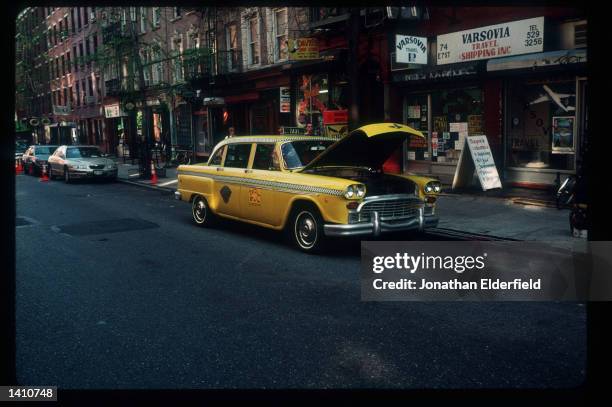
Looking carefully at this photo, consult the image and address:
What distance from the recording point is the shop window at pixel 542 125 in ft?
45.6

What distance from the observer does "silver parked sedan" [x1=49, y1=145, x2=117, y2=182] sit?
23328 mm

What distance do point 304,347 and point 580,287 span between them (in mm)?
3894

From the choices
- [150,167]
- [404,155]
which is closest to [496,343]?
[404,155]

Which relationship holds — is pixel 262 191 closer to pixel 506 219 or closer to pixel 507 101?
pixel 506 219

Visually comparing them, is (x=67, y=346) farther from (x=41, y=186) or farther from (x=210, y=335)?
(x=41, y=186)

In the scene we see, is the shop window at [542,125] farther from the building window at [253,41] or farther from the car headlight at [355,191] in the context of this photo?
the building window at [253,41]

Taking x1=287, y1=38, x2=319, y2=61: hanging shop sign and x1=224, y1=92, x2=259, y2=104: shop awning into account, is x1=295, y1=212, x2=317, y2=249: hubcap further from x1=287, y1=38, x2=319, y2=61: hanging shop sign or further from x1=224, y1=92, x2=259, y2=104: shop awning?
x1=224, y1=92, x2=259, y2=104: shop awning

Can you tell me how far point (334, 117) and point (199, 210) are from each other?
269 inches

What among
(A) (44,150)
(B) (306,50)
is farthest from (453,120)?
(A) (44,150)

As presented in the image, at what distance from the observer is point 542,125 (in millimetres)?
14680

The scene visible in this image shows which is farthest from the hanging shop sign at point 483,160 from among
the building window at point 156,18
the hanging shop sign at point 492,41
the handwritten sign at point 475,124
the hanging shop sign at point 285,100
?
the building window at point 156,18

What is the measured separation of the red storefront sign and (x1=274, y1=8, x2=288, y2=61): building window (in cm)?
789

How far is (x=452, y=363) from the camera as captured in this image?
4.57 meters

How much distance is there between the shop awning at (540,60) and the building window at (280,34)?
11605 millimetres
